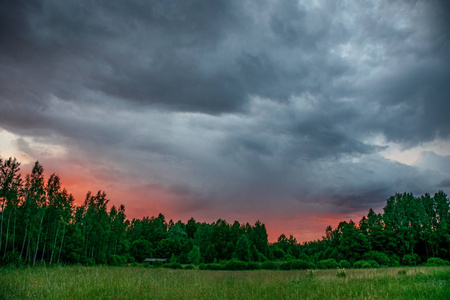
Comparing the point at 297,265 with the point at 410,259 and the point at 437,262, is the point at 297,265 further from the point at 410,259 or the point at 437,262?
the point at 410,259

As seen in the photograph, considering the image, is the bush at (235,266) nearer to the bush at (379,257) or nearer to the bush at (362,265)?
the bush at (362,265)

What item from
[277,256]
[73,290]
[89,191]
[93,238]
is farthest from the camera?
[277,256]

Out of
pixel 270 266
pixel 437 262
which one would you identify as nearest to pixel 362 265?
pixel 437 262

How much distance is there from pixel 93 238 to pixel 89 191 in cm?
1284

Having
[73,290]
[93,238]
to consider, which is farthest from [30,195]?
[73,290]

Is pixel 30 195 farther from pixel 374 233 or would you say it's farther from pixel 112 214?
pixel 374 233

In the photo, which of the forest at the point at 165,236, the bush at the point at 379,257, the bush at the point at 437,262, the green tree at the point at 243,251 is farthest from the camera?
the green tree at the point at 243,251

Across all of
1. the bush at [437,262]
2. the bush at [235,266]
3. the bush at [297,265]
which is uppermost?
the bush at [437,262]

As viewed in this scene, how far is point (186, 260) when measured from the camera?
81.0 metres

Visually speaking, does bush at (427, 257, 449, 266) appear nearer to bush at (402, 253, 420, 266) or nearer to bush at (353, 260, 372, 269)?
bush at (402, 253, 420, 266)

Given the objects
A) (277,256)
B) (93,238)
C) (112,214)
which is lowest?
(277,256)

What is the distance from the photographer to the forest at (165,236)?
4559 centimetres

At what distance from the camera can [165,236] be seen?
98.6m

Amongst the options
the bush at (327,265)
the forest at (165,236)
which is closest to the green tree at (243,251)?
the forest at (165,236)
